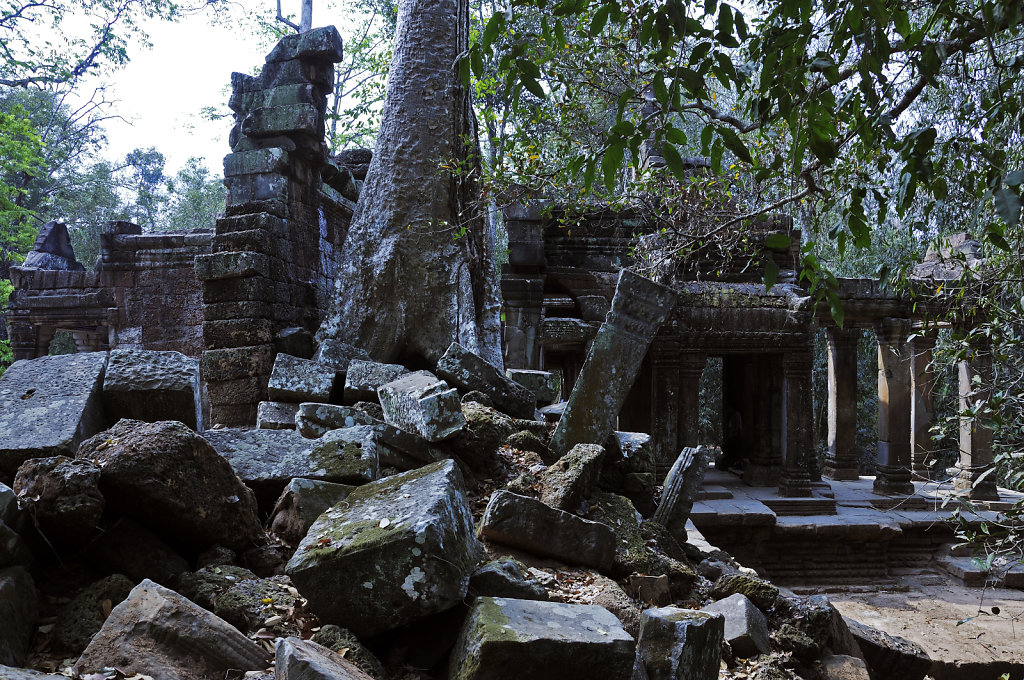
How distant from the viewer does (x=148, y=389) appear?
10.3ft

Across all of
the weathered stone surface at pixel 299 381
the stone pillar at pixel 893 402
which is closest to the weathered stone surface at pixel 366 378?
the weathered stone surface at pixel 299 381

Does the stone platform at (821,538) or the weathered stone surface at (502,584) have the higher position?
the weathered stone surface at (502,584)

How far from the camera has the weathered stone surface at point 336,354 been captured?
17.0 feet

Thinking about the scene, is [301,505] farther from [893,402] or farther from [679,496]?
[893,402]

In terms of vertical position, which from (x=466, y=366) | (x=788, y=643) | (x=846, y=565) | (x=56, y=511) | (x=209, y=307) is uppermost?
(x=209, y=307)

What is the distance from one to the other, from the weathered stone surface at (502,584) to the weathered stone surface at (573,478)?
0.86 metres

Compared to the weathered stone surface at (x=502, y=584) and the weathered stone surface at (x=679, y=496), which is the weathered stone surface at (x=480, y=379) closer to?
the weathered stone surface at (x=679, y=496)

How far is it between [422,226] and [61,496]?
429 centimetres

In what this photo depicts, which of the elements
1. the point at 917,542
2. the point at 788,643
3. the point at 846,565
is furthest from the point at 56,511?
the point at 917,542

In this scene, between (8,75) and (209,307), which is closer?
(209,307)

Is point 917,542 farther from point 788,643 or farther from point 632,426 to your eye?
point 788,643

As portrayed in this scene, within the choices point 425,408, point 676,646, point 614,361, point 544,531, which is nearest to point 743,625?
point 676,646

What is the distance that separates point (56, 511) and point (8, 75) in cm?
1578

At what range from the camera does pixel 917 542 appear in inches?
411
